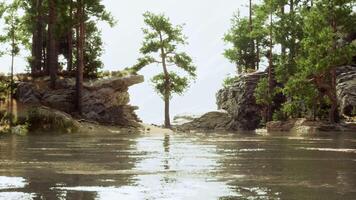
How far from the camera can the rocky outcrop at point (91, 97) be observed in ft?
125

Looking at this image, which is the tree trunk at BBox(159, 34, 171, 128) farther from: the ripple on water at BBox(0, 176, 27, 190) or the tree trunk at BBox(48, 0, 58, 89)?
the ripple on water at BBox(0, 176, 27, 190)

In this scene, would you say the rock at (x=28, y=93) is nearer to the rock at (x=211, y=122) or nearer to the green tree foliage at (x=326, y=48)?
the rock at (x=211, y=122)

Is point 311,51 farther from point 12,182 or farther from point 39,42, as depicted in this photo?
point 12,182

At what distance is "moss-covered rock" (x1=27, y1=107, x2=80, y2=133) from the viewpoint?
30.4 meters

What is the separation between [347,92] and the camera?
4178cm

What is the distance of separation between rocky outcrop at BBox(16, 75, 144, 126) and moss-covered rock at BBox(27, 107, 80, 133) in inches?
229

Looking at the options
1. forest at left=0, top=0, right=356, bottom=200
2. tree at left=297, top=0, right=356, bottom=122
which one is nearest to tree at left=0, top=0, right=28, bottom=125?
forest at left=0, top=0, right=356, bottom=200

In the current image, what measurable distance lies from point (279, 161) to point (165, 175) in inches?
144

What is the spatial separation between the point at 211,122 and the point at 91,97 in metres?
18.1

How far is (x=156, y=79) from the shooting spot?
50.3 m

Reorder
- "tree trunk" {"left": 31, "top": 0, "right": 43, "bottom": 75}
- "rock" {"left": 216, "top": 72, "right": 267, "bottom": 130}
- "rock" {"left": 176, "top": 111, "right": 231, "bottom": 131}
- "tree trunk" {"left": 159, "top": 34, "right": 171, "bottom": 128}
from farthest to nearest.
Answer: "rock" {"left": 176, "top": 111, "right": 231, "bottom": 131}
"rock" {"left": 216, "top": 72, "right": 267, "bottom": 130}
"tree trunk" {"left": 159, "top": 34, "right": 171, "bottom": 128}
"tree trunk" {"left": 31, "top": 0, "right": 43, "bottom": 75}

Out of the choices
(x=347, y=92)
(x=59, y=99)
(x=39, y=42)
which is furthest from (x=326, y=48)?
(x=39, y=42)

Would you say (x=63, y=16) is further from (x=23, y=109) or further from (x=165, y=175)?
(x=165, y=175)

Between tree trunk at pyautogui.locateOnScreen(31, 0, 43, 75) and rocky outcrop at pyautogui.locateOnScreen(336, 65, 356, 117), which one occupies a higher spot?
tree trunk at pyautogui.locateOnScreen(31, 0, 43, 75)
